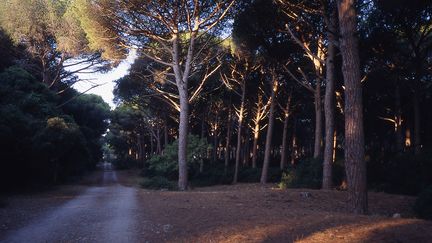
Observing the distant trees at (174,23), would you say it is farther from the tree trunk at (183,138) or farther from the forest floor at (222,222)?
the forest floor at (222,222)

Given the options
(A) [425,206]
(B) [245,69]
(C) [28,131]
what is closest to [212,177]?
(B) [245,69]

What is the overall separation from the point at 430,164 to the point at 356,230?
11.6 metres

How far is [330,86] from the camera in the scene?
17547 mm

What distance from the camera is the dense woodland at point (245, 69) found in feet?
57.9

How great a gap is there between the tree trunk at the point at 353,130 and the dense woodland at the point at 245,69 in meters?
0.02

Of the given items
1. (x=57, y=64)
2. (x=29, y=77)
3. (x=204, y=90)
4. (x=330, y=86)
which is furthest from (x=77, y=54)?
(x=330, y=86)

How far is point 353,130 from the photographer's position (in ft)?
34.5

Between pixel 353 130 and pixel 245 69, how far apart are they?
20257 mm

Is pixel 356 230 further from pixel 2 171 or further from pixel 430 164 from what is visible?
pixel 2 171

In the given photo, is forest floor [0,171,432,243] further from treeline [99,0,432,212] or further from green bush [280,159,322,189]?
green bush [280,159,322,189]

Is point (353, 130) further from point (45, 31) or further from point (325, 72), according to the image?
point (45, 31)

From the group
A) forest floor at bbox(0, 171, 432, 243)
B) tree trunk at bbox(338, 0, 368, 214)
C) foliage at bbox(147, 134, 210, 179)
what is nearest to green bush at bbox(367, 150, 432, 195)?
forest floor at bbox(0, 171, 432, 243)

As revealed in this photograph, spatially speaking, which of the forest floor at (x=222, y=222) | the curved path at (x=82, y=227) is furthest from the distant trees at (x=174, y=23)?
the curved path at (x=82, y=227)

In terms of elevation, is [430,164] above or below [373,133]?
below
